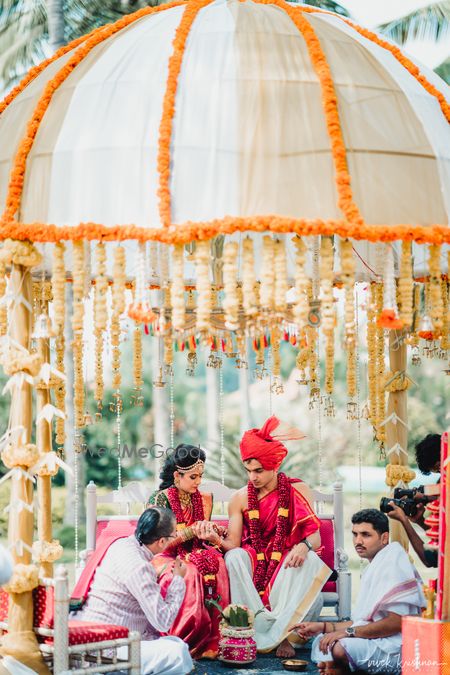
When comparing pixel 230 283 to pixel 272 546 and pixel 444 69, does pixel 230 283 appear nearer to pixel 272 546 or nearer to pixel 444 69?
pixel 272 546

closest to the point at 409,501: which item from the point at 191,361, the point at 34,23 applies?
the point at 191,361

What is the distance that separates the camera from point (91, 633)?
6.23 meters

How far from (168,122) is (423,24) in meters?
14.1

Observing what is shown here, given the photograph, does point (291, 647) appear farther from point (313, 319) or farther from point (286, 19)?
point (286, 19)

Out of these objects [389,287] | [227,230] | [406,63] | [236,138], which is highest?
[406,63]

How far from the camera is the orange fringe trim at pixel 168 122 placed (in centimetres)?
646

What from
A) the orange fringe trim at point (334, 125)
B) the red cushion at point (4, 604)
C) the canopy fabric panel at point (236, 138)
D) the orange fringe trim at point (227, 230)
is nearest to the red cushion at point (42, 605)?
the red cushion at point (4, 604)

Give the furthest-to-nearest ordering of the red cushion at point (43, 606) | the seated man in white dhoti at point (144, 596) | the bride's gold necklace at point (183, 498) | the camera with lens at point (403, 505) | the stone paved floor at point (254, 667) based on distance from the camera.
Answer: the bride's gold necklace at point (183, 498) → the camera with lens at point (403, 505) → the stone paved floor at point (254, 667) → the seated man in white dhoti at point (144, 596) → the red cushion at point (43, 606)

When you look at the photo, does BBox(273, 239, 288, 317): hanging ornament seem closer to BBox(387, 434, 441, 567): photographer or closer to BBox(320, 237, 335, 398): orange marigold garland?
BBox(320, 237, 335, 398): orange marigold garland

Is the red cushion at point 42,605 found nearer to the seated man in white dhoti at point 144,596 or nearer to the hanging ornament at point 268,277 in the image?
the seated man in white dhoti at point 144,596

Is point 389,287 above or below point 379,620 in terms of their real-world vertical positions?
above

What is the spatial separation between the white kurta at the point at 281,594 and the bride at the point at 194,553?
4.2 inches

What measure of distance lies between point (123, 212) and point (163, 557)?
2634mm

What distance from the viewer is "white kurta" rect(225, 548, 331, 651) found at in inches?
302
